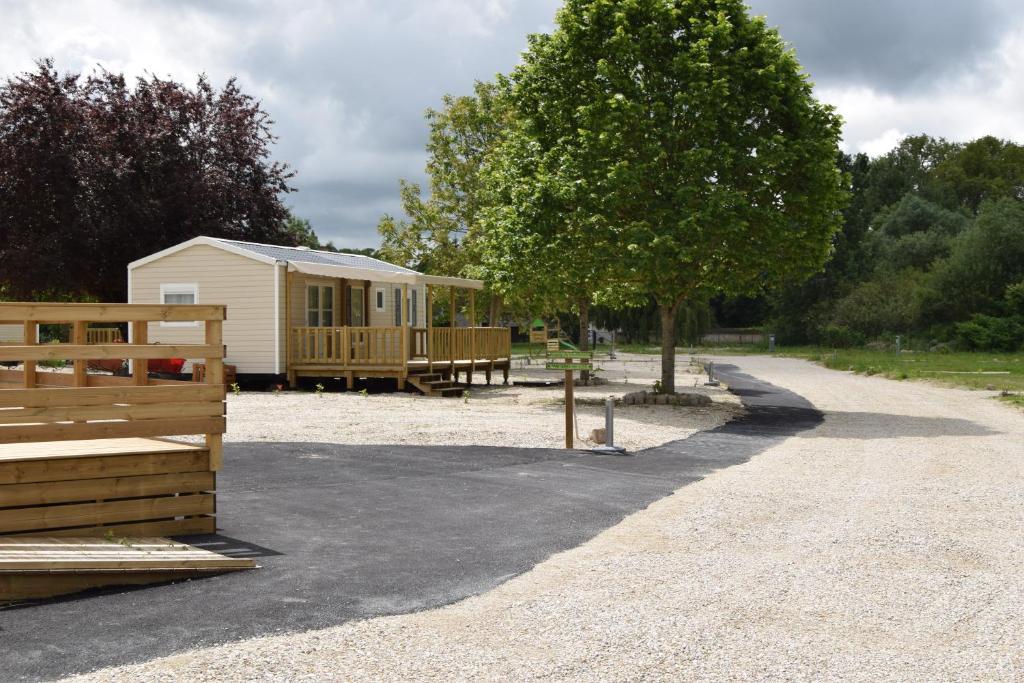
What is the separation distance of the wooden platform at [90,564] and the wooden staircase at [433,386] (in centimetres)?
1482

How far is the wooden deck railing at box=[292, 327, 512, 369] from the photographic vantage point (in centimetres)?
2208

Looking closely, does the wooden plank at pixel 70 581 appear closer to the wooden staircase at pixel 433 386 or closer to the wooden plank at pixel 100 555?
the wooden plank at pixel 100 555

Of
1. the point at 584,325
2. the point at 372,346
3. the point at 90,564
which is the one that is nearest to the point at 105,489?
the point at 90,564

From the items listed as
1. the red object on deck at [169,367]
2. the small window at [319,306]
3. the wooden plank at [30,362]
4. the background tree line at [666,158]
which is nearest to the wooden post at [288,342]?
the small window at [319,306]

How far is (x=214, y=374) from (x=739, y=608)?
406 centimetres

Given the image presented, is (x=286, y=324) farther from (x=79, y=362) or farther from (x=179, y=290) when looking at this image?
(x=79, y=362)

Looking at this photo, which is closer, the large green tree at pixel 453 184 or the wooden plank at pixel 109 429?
the wooden plank at pixel 109 429

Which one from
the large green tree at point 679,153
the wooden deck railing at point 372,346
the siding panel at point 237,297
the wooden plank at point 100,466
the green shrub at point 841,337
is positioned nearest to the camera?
the wooden plank at point 100,466

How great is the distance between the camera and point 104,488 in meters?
6.68

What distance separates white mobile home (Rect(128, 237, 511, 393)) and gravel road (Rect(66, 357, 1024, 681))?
1350 centimetres

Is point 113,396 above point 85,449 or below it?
above

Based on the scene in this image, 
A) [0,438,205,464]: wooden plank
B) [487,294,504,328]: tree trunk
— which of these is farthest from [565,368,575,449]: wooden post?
[487,294,504,328]: tree trunk

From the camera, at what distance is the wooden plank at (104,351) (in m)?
6.64

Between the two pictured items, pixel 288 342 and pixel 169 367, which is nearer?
pixel 288 342
